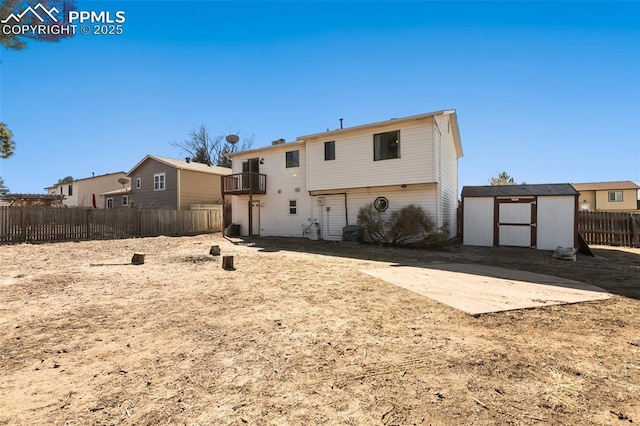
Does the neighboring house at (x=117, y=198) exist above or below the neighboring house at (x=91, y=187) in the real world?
below

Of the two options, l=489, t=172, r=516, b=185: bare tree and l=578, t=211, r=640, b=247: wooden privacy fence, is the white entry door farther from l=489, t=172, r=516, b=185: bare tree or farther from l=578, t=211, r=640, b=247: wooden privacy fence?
l=489, t=172, r=516, b=185: bare tree

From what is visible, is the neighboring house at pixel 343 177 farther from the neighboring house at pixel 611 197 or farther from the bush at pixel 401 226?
the neighboring house at pixel 611 197

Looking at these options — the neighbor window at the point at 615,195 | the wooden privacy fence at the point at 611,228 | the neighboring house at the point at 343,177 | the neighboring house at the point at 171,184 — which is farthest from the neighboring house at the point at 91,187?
the neighbor window at the point at 615,195

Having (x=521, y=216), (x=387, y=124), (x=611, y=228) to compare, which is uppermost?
(x=387, y=124)

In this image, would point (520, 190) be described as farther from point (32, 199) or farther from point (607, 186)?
point (32, 199)

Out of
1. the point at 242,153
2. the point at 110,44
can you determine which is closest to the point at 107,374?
the point at 110,44

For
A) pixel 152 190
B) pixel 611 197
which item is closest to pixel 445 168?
pixel 152 190

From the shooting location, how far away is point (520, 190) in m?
12.8

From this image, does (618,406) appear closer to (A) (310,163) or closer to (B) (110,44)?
(B) (110,44)

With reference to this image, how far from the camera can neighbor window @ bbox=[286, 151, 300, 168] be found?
17547mm

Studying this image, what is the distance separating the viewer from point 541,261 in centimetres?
936

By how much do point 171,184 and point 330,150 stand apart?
47.8 feet

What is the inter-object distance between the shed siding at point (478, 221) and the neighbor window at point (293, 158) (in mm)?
9409

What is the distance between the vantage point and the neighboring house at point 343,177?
13469 mm
